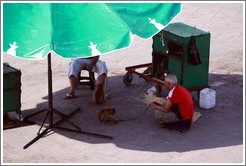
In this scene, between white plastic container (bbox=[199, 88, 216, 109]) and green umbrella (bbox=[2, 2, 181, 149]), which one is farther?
white plastic container (bbox=[199, 88, 216, 109])

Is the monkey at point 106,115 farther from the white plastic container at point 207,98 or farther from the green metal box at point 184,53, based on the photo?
the white plastic container at point 207,98

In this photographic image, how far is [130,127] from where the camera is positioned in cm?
970

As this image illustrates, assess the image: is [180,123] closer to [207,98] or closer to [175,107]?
[175,107]

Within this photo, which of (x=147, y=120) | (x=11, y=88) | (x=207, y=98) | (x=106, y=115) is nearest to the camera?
(x=11, y=88)

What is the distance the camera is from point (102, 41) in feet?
28.4

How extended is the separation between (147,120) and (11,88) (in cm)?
214

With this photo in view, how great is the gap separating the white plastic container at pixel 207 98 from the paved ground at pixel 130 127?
0.34 feet

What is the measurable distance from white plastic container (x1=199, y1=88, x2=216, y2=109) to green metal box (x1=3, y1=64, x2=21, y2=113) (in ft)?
9.52

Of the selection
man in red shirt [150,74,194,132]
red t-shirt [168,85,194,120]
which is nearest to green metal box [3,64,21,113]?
man in red shirt [150,74,194,132]

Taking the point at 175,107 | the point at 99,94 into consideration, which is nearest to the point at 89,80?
the point at 99,94

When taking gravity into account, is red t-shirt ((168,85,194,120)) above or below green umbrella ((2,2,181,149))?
below

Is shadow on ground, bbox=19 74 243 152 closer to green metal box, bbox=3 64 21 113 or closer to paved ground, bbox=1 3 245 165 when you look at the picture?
paved ground, bbox=1 3 245 165

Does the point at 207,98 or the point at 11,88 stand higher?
the point at 11,88

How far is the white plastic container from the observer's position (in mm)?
10227
